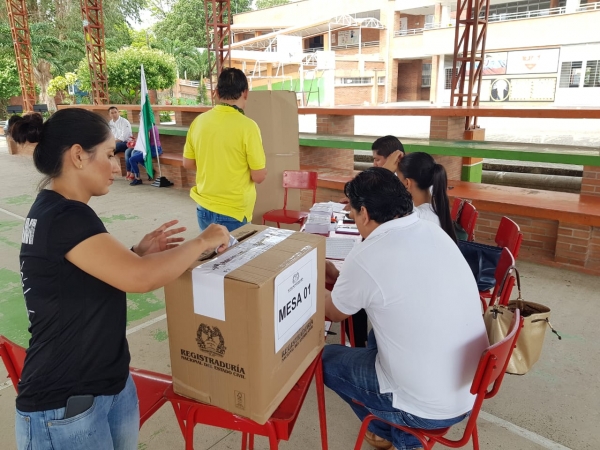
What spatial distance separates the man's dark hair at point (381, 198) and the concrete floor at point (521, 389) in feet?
3.18

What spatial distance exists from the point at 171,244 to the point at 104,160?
16.8 inches

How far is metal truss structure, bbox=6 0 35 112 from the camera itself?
1280 centimetres

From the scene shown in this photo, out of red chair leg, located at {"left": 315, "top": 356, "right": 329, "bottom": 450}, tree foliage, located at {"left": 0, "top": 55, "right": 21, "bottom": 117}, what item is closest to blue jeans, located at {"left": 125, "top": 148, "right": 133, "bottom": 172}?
red chair leg, located at {"left": 315, "top": 356, "right": 329, "bottom": 450}

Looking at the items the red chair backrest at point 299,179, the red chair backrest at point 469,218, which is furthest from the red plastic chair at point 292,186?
the red chair backrest at point 469,218

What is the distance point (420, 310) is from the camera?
1377 millimetres

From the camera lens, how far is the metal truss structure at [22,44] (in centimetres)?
1280

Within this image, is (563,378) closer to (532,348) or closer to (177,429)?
(532,348)

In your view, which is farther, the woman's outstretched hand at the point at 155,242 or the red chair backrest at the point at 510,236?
the red chair backrest at the point at 510,236

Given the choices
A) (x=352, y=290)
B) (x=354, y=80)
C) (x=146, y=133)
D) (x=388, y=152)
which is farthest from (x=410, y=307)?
(x=354, y=80)

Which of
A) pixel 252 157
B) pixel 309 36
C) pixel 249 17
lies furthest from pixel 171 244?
pixel 249 17

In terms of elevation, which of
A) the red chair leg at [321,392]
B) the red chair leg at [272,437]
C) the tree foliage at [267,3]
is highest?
the tree foliage at [267,3]

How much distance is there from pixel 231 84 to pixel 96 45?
39.0 ft

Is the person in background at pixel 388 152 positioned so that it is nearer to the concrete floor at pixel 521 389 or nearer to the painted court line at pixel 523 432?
the concrete floor at pixel 521 389

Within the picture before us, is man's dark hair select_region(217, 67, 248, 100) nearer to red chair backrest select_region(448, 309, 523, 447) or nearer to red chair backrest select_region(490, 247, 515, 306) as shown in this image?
red chair backrest select_region(490, 247, 515, 306)
